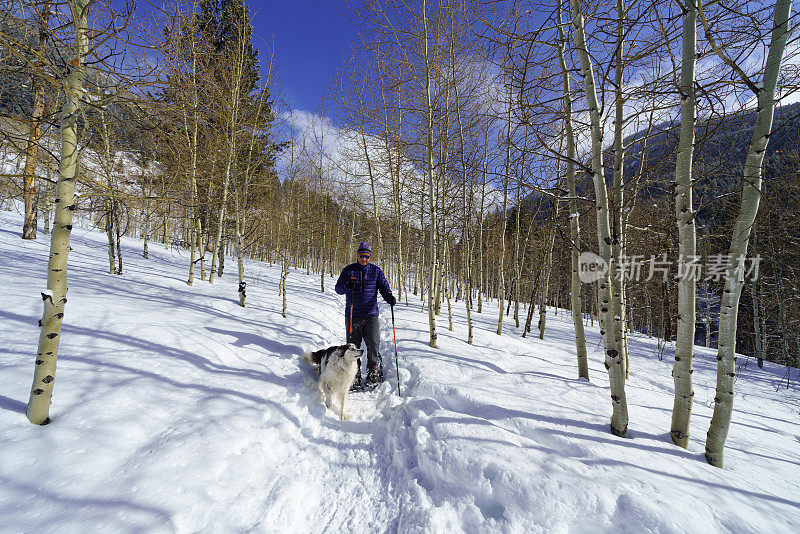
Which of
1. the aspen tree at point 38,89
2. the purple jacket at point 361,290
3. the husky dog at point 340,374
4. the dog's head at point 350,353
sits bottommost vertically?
the husky dog at point 340,374

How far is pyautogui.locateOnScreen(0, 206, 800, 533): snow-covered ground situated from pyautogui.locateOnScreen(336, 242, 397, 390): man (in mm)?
588

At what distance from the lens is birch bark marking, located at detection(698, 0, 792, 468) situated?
2846 mm

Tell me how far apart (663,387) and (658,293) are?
18.3 m

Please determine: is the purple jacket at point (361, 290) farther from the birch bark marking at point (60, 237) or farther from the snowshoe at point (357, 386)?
the birch bark marking at point (60, 237)

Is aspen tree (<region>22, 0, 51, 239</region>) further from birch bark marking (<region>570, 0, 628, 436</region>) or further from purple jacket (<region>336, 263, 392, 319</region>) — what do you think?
birch bark marking (<region>570, 0, 628, 436</region>)

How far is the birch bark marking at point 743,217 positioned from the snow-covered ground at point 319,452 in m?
0.44

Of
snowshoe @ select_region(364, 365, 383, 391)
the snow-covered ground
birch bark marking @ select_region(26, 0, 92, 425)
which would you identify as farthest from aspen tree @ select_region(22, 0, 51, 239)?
snowshoe @ select_region(364, 365, 383, 391)

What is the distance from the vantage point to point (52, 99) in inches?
123

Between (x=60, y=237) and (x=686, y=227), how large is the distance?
6233 mm

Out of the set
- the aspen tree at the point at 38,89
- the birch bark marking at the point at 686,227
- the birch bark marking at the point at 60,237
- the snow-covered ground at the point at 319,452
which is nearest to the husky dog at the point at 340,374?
the snow-covered ground at the point at 319,452

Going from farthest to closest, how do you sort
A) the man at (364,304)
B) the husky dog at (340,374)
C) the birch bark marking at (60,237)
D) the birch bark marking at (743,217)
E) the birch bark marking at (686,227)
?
the man at (364,304)
the husky dog at (340,374)
the birch bark marking at (686,227)
the birch bark marking at (743,217)
the birch bark marking at (60,237)

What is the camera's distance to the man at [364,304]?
5176 millimetres

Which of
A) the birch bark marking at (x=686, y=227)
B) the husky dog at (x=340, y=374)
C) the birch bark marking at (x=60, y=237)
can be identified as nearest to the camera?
the birch bark marking at (x=60, y=237)

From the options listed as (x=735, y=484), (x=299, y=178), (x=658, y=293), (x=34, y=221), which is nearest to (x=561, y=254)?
(x=658, y=293)
